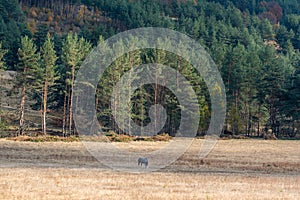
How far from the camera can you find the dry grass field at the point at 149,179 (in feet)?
Result: 76.8

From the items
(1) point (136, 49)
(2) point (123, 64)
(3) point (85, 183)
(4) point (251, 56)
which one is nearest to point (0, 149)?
(3) point (85, 183)

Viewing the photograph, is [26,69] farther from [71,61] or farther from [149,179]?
[149,179]

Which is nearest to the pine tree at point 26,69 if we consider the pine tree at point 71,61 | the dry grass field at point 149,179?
the pine tree at point 71,61

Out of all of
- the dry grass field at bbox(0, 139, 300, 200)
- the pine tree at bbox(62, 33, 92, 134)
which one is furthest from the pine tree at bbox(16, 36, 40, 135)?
the dry grass field at bbox(0, 139, 300, 200)

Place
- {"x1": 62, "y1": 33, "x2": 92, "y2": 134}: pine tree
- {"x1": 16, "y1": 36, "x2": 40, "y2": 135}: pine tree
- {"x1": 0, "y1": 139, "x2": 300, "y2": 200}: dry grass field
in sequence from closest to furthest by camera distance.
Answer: {"x1": 0, "y1": 139, "x2": 300, "y2": 200}: dry grass field → {"x1": 16, "y1": 36, "x2": 40, "y2": 135}: pine tree → {"x1": 62, "y1": 33, "x2": 92, "y2": 134}: pine tree

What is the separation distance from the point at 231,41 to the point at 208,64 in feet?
252

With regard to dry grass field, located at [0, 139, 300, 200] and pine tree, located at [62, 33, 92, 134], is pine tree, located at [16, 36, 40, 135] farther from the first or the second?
dry grass field, located at [0, 139, 300, 200]

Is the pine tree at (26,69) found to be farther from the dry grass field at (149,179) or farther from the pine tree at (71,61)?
the dry grass field at (149,179)

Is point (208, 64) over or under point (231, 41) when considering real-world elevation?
under

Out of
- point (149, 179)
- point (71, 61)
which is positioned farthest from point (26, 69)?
point (149, 179)

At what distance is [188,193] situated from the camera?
78.6 ft

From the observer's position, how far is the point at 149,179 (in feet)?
96.5

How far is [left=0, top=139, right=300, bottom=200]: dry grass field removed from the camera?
76.8 ft

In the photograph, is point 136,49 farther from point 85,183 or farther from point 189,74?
point 85,183
